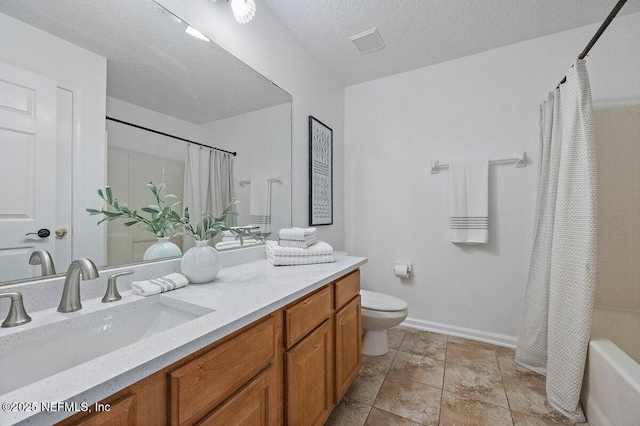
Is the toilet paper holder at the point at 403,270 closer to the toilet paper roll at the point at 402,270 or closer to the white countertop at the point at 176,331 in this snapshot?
the toilet paper roll at the point at 402,270

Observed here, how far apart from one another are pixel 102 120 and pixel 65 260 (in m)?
0.50

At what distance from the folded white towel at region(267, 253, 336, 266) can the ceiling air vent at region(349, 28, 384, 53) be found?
64.9 inches

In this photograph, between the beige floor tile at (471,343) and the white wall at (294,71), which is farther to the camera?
the beige floor tile at (471,343)

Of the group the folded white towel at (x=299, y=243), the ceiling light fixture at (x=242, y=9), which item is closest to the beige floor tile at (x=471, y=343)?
the folded white towel at (x=299, y=243)

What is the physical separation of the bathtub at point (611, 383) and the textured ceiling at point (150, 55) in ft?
7.15

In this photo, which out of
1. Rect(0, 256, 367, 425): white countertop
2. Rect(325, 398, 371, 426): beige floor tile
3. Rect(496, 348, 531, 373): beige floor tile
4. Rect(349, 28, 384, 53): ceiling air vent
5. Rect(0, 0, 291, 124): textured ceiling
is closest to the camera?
Rect(0, 256, 367, 425): white countertop

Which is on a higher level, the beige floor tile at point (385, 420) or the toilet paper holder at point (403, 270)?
the toilet paper holder at point (403, 270)

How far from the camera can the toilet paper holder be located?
238cm

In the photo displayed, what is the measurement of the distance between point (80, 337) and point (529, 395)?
2.15 m

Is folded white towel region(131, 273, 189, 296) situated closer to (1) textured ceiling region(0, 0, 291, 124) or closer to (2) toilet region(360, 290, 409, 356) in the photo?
(1) textured ceiling region(0, 0, 291, 124)

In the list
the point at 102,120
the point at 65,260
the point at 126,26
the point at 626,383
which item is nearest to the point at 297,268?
the point at 65,260

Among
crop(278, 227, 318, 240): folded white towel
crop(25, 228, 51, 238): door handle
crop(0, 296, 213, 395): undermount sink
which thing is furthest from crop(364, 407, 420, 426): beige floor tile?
crop(25, 228, 51, 238): door handle

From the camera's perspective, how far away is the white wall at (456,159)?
1.99 meters

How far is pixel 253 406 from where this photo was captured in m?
0.79
